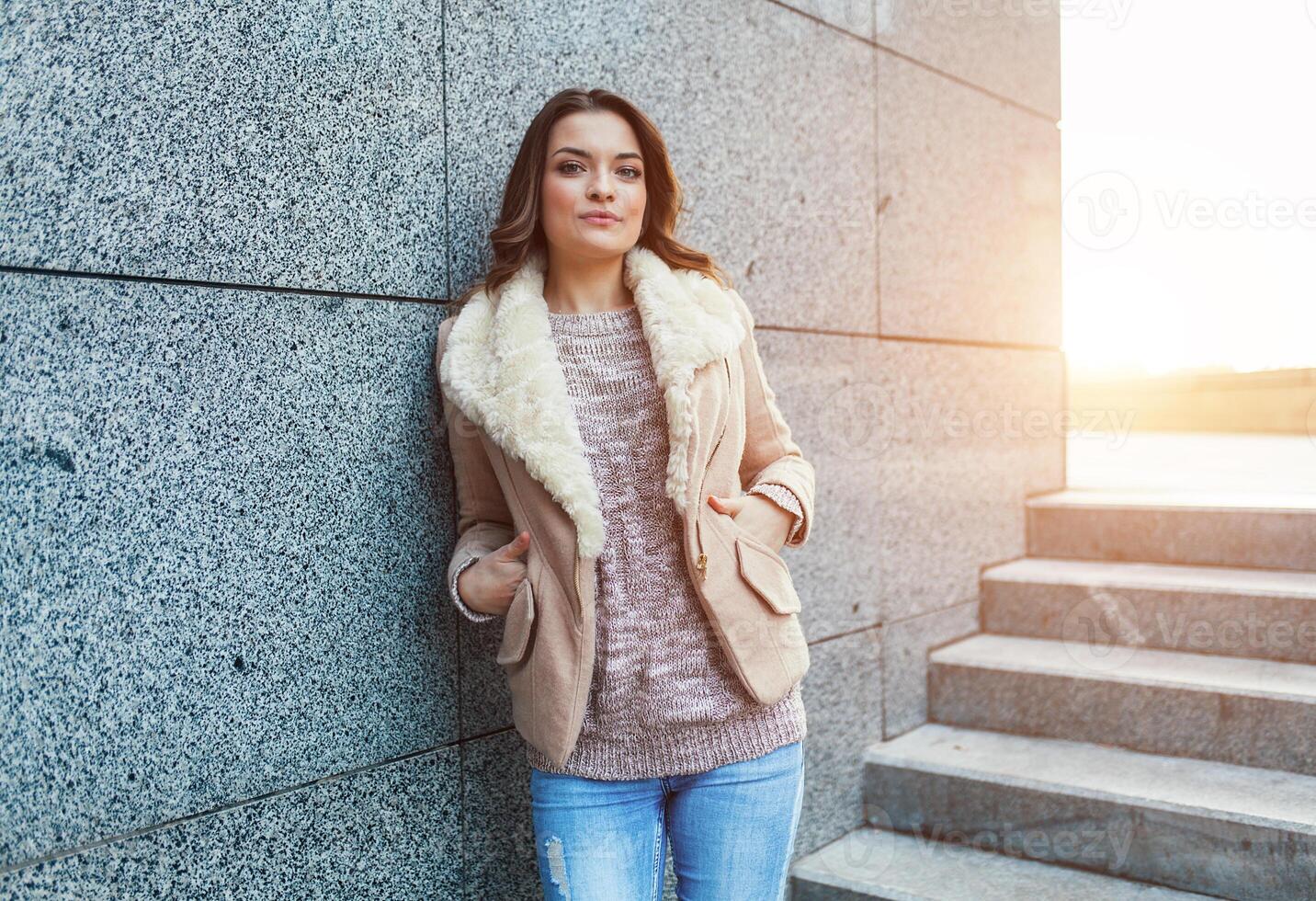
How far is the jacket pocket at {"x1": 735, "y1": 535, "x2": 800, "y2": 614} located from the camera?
7.83 ft

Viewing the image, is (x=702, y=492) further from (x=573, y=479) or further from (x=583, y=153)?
(x=583, y=153)

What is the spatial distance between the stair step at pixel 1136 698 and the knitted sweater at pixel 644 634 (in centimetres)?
215

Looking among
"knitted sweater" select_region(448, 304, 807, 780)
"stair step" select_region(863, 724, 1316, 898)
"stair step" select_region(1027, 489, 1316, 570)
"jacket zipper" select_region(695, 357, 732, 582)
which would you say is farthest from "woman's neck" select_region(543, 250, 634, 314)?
"stair step" select_region(1027, 489, 1316, 570)

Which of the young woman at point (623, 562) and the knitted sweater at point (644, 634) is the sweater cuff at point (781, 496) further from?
the knitted sweater at point (644, 634)

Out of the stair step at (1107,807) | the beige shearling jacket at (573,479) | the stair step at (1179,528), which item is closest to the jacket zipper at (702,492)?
the beige shearling jacket at (573,479)

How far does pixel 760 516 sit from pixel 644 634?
1.30 feet

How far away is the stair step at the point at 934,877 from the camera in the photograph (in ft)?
11.2

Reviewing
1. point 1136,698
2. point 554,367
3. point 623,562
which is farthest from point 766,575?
point 1136,698

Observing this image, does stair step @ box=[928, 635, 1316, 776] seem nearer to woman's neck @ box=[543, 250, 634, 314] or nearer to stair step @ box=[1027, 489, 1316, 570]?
stair step @ box=[1027, 489, 1316, 570]

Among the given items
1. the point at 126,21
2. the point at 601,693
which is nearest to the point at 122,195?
the point at 126,21

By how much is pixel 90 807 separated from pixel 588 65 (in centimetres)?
231

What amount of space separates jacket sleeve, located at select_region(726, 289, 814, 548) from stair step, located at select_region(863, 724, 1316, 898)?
1.73 meters

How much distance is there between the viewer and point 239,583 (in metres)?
2.37

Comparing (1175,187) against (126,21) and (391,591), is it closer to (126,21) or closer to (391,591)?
(391,591)
